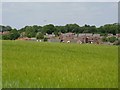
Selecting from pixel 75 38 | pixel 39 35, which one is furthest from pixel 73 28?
pixel 39 35

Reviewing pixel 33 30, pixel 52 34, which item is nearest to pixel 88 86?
pixel 33 30

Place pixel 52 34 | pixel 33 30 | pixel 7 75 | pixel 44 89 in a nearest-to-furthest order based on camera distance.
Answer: pixel 44 89 < pixel 7 75 < pixel 33 30 < pixel 52 34

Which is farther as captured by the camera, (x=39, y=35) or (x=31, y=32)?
(x=39, y=35)

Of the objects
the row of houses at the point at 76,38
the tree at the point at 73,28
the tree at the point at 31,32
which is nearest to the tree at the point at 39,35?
the tree at the point at 31,32

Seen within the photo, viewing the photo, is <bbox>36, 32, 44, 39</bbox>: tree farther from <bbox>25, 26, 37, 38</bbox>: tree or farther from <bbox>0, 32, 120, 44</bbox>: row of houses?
<bbox>0, 32, 120, 44</bbox>: row of houses

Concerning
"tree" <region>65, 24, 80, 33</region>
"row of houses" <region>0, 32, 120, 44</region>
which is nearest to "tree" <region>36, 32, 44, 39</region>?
"row of houses" <region>0, 32, 120, 44</region>

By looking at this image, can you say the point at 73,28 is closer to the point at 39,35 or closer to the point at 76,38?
the point at 76,38

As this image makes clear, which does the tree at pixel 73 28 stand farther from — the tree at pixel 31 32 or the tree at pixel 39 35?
the tree at pixel 31 32

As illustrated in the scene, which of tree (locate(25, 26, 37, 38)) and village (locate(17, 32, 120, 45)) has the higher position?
tree (locate(25, 26, 37, 38))

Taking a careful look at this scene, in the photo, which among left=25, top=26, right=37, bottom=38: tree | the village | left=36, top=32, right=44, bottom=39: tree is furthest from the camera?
Result: the village

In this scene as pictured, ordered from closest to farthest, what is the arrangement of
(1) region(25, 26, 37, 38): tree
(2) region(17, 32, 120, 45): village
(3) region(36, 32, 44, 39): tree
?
(1) region(25, 26, 37, 38): tree, (3) region(36, 32, 44, 39): tree, (2) region(17, 32, 120, 45): village

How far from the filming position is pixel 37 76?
8.54 meters

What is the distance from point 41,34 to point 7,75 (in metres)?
28.5

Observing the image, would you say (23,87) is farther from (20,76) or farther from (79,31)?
(79,31)
